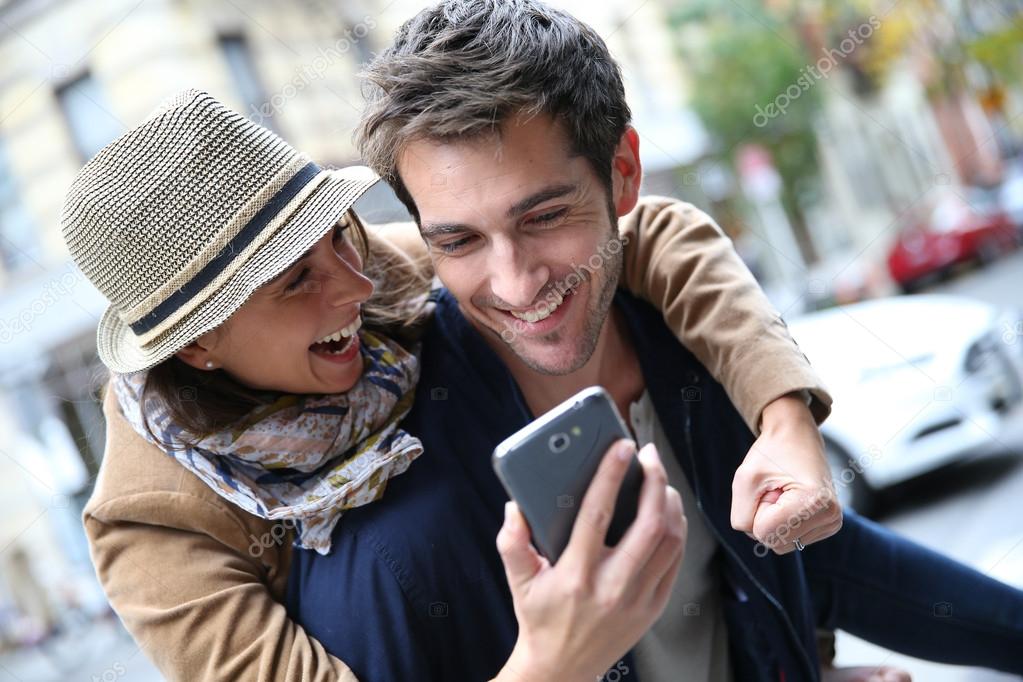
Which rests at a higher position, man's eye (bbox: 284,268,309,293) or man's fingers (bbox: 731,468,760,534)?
man's eye (bbox: 284,268,309,293)

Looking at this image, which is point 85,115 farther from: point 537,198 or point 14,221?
point 537,198

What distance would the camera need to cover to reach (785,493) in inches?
54.9

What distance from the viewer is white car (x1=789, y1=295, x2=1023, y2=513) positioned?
416 cm

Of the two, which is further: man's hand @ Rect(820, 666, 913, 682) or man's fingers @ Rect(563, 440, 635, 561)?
man's hand @ Rect(820, 666, 913, 682)

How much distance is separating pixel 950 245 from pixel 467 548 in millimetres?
13231

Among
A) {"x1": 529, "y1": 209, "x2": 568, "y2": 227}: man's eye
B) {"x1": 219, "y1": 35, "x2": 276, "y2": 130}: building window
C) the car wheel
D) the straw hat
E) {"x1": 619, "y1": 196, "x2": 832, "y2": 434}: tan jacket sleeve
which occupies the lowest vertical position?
the car wheel

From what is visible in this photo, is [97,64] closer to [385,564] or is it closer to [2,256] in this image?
[2,256]

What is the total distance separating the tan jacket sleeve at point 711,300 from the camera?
161cm

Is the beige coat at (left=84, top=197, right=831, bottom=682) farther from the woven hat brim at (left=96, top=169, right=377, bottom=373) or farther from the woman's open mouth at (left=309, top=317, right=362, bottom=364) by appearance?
the woman's open mouth at (left=309, top=317, right=362, bottom=364)

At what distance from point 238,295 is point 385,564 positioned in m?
0.45

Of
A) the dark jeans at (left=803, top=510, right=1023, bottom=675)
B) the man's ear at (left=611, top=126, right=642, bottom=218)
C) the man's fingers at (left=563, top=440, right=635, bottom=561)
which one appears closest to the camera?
the man's fingers at (left=563, top=440, right=635, bottom=561)

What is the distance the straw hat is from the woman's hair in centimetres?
7

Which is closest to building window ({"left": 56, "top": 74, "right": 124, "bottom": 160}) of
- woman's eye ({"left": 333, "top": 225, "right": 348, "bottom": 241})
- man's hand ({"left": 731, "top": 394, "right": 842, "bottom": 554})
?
woman's eye ({"left": 333, "top": 225, "right": 348, "bottom": 241})

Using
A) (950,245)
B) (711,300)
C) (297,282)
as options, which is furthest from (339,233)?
(950,245)
